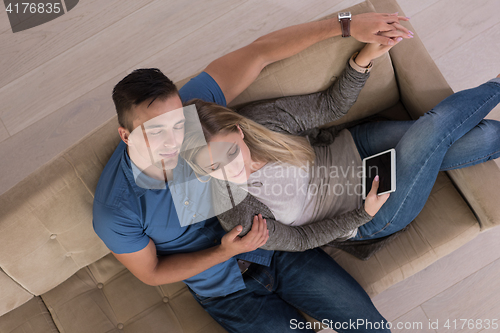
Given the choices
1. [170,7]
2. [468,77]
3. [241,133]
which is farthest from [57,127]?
[468,77]

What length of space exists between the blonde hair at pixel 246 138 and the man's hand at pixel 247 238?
0.22 meters

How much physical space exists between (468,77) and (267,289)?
5.19 feet

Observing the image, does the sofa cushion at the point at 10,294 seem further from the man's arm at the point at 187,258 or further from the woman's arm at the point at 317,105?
the woman's arm at the point at 317,105

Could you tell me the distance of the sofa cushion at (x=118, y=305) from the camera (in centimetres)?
136

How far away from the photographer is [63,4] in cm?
206

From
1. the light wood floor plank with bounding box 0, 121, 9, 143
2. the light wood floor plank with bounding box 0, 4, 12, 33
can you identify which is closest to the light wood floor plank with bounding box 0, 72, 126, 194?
the light wood floor plank with bounding box 0, 121, 9, 143

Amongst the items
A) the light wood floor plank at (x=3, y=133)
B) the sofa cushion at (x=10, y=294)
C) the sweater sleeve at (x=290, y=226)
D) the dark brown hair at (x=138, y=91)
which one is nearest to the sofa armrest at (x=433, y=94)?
the sweater sleeve at (x=290, y=226)

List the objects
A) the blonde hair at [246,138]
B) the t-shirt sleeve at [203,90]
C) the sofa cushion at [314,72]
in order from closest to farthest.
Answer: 1. the blonde hair at [246,138]
2. the t-shirt sleeve at [203,90]
3. the sofa cushion at [314,72]

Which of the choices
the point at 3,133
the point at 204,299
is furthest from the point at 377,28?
the point at 3,133

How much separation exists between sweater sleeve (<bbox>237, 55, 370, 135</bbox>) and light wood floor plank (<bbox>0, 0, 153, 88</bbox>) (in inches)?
48.2

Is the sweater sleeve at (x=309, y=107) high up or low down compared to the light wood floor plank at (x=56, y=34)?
down

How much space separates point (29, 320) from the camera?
4.34 feet

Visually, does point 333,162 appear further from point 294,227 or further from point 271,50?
point 271,50

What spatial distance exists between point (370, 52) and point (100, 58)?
1.50 meters
